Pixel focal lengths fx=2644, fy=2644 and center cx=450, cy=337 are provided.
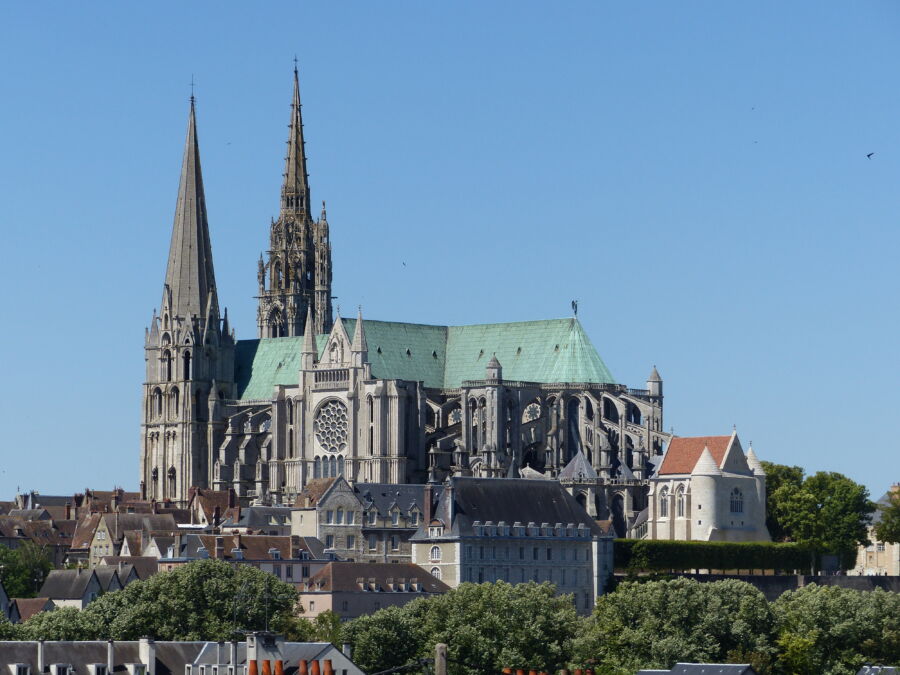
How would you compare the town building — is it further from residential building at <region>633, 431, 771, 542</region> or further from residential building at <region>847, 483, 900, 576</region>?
residential building at <region>847, 483, 900, 576</region>

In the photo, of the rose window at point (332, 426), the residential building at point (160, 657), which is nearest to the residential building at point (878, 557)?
the rose window at point (332, 426)

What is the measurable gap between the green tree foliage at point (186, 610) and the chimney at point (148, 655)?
13428mm

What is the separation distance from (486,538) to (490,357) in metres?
36.4

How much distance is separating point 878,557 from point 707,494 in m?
26.9

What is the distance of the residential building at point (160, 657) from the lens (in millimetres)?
100875

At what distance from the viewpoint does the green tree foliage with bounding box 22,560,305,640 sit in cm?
11912

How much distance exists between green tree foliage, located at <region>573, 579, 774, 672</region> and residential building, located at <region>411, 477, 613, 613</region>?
17773 mm

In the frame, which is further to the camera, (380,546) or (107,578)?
(380,546)

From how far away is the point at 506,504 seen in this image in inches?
6161

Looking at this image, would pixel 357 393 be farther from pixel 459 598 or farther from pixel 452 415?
pixel 459 598

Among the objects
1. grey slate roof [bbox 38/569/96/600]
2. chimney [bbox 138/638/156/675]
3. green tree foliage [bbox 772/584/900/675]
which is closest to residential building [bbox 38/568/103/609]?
grey slate roof [bbox 38/569/96/600]

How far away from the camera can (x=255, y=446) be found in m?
193

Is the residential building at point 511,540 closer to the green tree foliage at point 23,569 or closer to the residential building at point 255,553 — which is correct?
the residential building at point 255,553

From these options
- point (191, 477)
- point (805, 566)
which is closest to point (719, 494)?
point (805, 566)
